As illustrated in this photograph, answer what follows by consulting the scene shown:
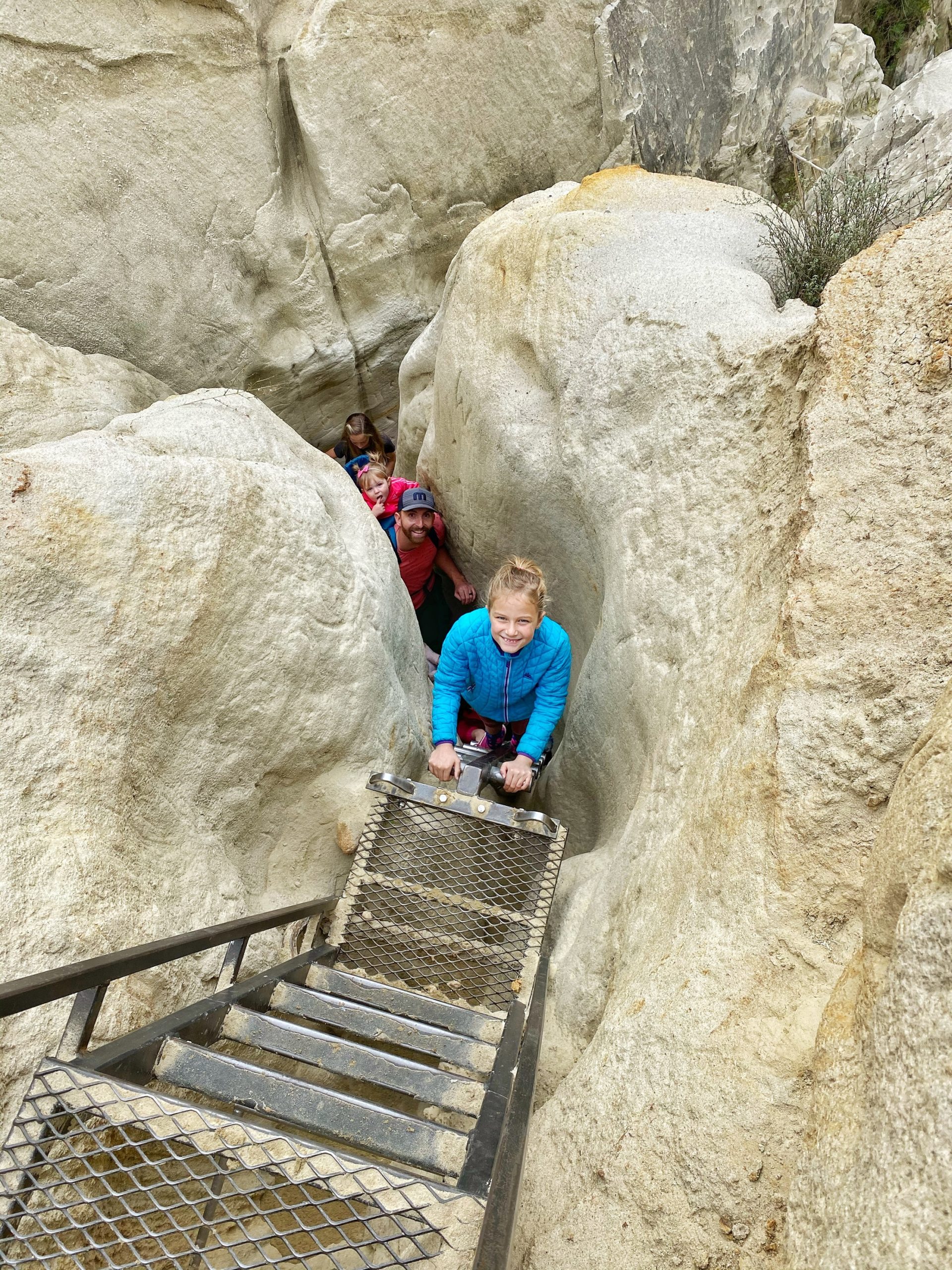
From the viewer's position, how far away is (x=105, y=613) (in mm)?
2156

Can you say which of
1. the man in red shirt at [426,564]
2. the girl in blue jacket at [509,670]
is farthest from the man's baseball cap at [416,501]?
the girl in blue jacket at [509,670]

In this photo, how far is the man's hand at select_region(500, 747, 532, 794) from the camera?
2.71 metres

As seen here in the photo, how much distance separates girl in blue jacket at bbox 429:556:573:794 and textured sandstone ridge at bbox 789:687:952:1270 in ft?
4.54

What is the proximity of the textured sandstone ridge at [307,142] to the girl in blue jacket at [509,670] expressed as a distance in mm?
2957

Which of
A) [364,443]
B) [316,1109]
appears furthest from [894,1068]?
[364,443]

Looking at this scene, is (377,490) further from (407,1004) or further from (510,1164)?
(510,1164)

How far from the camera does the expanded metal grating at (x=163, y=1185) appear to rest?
45.8 inches

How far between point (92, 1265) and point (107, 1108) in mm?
482

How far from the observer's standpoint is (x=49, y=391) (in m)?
3.49

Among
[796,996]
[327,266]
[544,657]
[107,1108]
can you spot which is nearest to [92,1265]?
[107,1108]

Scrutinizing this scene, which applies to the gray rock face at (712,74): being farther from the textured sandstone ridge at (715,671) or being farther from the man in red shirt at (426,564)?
the man in red shirt at (426,564)

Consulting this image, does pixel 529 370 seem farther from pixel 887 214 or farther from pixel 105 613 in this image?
pixel 105 613

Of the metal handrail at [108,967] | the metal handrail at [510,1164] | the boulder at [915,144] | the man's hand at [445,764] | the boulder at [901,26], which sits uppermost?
the boulder at [901,26]

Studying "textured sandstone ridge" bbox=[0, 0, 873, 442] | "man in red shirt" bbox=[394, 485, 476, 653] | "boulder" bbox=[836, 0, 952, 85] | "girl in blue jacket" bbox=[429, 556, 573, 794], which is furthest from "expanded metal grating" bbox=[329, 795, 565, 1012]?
"boulder" bbox=[836, 0, 952, 85]
